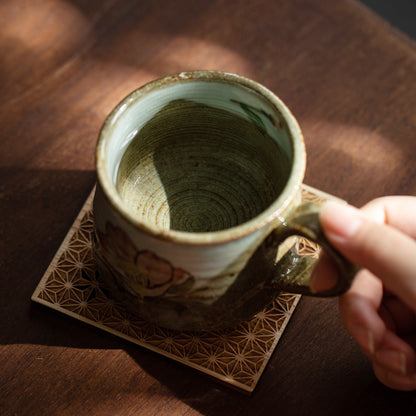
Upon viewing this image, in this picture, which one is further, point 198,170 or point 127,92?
point 127,92

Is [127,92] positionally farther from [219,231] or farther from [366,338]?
[366,338]

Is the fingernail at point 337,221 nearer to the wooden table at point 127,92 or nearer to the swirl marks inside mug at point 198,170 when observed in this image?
the swirl marks inside mug at point 198,170

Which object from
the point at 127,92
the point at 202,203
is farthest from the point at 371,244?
the point at 127,92

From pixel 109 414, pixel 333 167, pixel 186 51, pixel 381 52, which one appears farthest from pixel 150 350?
pixel 381 52

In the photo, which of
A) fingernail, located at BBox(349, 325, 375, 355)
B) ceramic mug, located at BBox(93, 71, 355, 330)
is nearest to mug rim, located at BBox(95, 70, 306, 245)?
ceramic mug, located at BBox(93, 71, 355, 330)

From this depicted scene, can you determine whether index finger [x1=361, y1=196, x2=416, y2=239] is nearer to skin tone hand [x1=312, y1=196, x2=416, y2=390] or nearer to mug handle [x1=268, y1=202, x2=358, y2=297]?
skin tone hand [x1=312, y1=196, x2=416, y2=390]

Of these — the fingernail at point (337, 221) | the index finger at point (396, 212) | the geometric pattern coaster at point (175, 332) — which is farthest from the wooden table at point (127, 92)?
the fingernail at point (337, 221)
